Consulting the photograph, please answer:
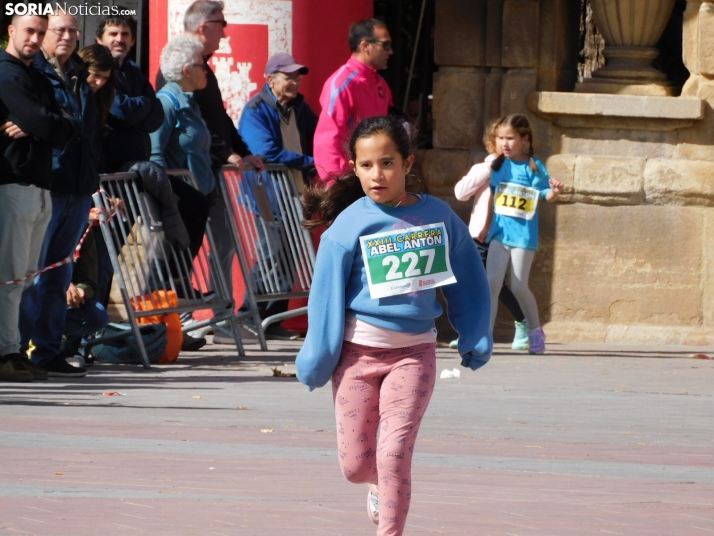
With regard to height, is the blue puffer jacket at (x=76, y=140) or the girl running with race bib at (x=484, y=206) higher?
the blue puffer jacket at (x=76, y=140)

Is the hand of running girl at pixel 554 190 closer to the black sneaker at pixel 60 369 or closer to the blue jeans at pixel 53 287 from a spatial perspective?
the blue jeans at pixel 53 287

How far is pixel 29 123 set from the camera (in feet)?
26.2

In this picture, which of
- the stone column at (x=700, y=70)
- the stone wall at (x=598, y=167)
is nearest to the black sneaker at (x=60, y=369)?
the stone wall at (x=598, y=167)

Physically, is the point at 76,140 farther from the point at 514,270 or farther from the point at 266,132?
the point at 514,270

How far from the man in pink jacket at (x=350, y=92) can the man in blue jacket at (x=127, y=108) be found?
1407 millimetres

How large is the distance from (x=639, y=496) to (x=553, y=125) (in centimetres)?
656

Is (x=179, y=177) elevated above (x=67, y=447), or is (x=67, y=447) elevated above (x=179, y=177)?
(x=179, y=177)

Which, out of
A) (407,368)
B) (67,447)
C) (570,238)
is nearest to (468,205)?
(570,238)

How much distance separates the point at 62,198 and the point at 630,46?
16.4 feet

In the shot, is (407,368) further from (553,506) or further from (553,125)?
(553,125)

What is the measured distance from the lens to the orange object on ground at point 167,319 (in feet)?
31.0

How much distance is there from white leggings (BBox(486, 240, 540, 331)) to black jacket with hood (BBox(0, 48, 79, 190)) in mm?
3370

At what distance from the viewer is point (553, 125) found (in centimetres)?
1166

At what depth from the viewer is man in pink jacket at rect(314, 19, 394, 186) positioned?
1040cm
